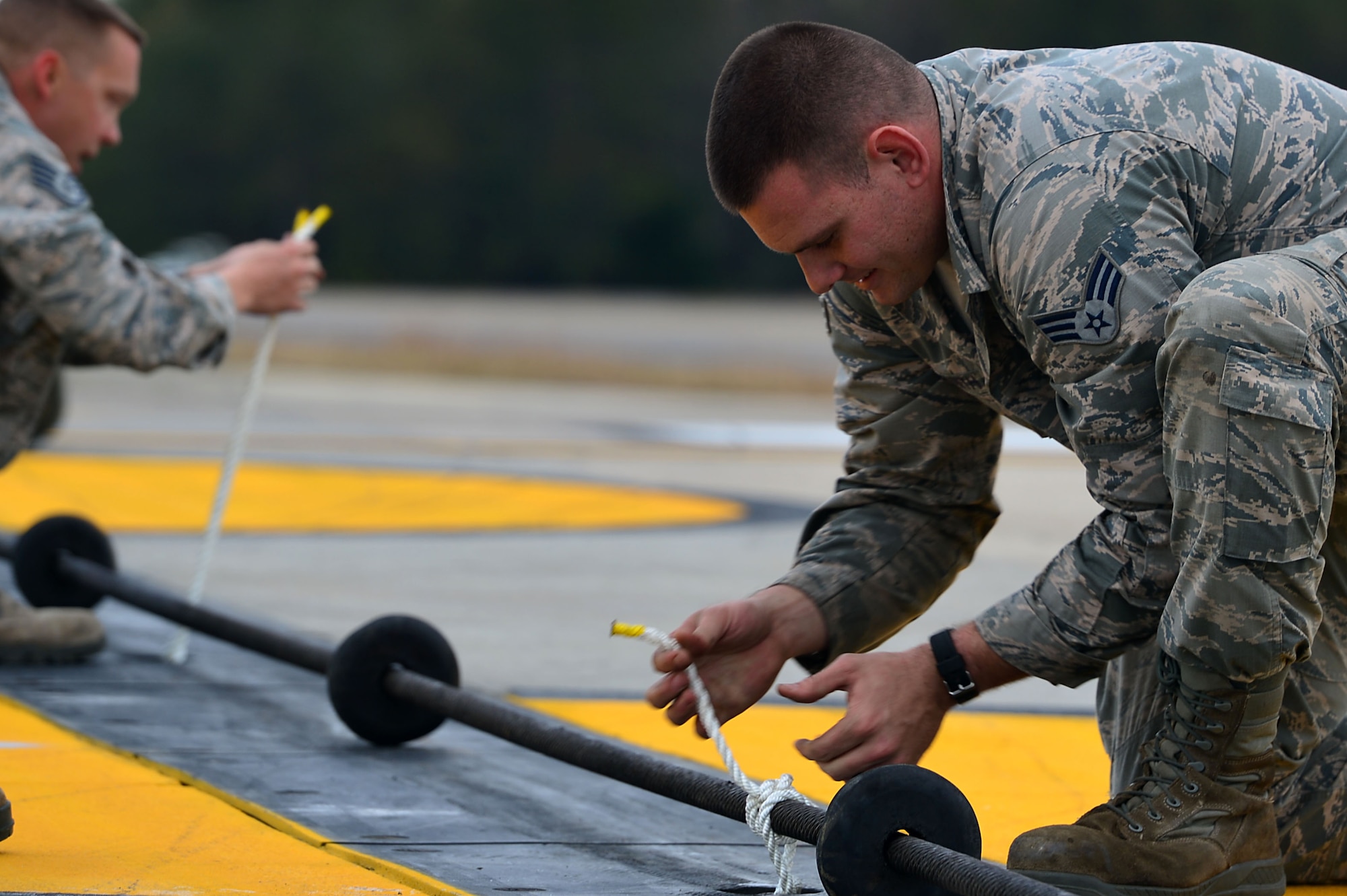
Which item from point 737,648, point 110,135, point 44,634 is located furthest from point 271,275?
point 737,648

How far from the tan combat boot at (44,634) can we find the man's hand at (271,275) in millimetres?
716

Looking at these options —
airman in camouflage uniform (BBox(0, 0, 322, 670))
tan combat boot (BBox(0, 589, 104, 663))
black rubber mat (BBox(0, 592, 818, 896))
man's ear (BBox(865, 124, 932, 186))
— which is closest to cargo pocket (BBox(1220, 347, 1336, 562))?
man's ear (BBox(865, 124, 932, 186))

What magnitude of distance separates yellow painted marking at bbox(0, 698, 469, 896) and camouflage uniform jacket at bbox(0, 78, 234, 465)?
37.7 inches

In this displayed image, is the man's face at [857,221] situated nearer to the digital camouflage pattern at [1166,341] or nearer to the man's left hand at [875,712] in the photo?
the digital camouflage pattern at [1166,341]

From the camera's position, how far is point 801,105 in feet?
6.14

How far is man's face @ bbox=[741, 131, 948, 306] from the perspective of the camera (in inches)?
74.9

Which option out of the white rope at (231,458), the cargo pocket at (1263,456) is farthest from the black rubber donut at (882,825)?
the white rope at (231,458)

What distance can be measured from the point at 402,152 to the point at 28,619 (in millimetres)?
41982

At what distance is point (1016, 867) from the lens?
1874 mm

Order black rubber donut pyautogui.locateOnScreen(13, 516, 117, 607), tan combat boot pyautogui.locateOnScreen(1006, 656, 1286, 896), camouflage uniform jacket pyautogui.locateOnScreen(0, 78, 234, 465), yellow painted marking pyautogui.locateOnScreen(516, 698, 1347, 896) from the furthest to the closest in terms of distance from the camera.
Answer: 1. black rubber donut pyautogui.locateOnScreen(13, 516, 117, 607)
2. camouflage uniform jacket pyautogui.locateOnScreen(0, 78, 234, 465)
3. yellow painted marking pyautogui.locateOnScreen(516, 698, 1347, 896)
4. tan combat boot pyautogui.locateOnScreen(1006, 656, 1286, 896)

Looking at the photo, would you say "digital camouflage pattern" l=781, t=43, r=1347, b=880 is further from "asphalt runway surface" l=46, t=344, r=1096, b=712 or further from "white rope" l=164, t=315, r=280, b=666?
"white rope" l=164, t=315, r=280, b=666

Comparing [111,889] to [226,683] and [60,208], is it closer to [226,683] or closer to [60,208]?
[226,683]

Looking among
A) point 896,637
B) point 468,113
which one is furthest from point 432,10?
point 896,637

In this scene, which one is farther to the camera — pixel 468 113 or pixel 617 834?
pixel 468 113
